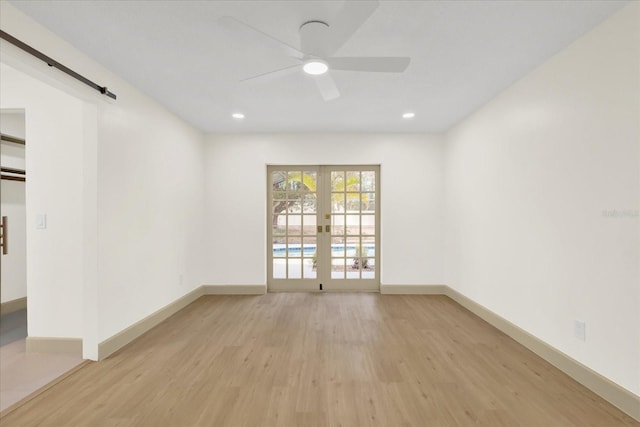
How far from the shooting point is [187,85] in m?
2.96

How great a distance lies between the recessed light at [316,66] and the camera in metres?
2.16

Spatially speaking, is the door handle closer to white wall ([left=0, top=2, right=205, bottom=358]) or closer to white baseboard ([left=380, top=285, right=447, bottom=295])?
white wall ([left=0, top=2, right=205, bottom=358])

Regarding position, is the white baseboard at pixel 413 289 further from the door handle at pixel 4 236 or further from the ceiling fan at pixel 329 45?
the door handle at pixel 4 236

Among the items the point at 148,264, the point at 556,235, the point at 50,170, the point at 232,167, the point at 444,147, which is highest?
the point at 444,147

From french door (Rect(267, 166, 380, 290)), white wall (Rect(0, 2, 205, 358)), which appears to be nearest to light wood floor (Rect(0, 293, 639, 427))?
white wall (Rect(0, 2, 205, 358))

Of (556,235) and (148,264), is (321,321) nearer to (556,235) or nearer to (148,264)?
(148,264)

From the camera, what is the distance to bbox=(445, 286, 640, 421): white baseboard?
185 centimetres

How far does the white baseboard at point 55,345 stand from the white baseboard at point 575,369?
13.1ft

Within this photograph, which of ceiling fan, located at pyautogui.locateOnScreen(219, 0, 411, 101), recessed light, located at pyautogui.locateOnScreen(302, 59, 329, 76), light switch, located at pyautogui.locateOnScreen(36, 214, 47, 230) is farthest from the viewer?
light switch, located at pyautogui.locateOnScreen(36, 214, 47, 230)

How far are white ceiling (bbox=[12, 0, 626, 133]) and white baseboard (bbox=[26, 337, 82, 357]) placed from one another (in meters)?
2.43

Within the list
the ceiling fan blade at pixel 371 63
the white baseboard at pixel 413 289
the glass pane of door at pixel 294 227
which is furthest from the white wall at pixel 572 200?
the glass pane of door at pixel 294 227

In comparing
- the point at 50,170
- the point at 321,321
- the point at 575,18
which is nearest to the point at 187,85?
Answer: the point at 50,170

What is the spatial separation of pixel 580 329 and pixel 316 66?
2762 mm

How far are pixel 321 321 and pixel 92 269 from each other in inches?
90.5
